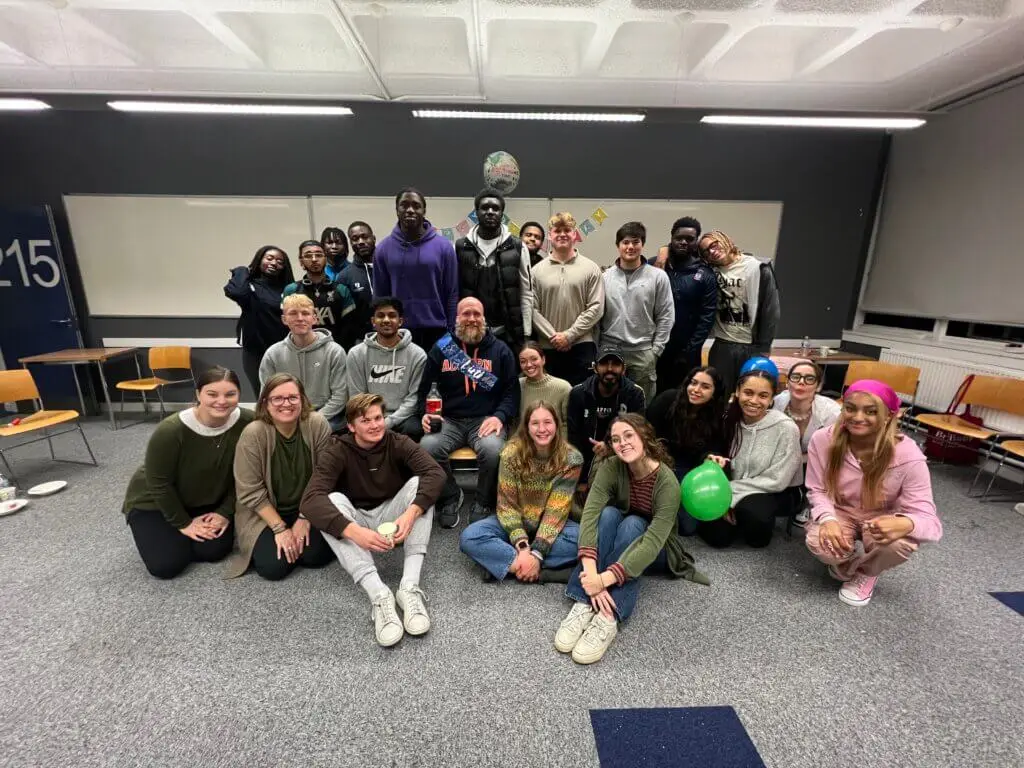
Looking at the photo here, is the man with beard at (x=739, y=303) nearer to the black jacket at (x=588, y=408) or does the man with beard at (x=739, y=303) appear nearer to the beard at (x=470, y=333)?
the black jacket at (x=588, y=408)

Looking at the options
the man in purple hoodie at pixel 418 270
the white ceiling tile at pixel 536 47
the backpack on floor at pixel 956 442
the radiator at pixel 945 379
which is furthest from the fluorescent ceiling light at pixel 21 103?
the radiator at pixel 945 379

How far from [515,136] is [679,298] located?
2.66 m

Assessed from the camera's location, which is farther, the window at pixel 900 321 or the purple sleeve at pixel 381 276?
the window at pixel 900 321

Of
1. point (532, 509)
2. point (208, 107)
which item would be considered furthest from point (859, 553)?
point (208, 107)

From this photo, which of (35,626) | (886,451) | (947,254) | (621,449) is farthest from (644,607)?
(947,254)

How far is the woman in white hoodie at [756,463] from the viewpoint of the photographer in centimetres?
221

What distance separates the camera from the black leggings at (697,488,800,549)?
2271 mm

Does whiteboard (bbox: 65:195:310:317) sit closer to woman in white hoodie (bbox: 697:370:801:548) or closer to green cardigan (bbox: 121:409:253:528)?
green cardigan (bbox: 121:409:253:528)

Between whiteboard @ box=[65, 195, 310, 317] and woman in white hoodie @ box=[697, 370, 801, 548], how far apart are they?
4.48 m

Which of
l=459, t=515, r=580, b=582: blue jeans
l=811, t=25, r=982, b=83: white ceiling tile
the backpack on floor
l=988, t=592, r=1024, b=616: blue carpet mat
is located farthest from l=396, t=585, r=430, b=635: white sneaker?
l=811, t=25, r=982, b=83: white ceiling tile

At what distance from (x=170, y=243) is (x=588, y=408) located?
4.84 metres

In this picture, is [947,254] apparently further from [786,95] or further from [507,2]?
[507,2]

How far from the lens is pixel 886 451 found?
185 centimetres

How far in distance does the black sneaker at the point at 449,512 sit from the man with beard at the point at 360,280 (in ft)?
4.75
